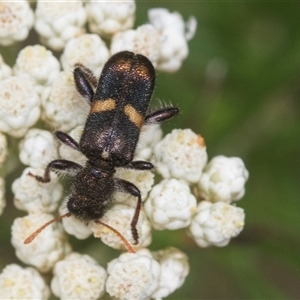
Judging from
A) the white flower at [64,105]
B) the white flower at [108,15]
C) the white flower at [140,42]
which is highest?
the white flower at [108,15]

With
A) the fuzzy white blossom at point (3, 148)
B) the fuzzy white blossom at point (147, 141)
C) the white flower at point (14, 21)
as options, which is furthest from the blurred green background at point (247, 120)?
the white flower at point (14, 21)

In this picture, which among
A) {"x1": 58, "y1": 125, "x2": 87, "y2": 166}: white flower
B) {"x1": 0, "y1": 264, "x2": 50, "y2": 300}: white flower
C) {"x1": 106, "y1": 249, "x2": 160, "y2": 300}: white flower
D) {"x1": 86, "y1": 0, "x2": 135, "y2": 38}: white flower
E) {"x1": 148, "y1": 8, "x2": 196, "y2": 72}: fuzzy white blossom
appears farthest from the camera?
{"x1": 148, "y1": 8, "x2": 196, "y2": 72}: fuzzy white blossom

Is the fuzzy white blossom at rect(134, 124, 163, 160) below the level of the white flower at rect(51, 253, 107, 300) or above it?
above

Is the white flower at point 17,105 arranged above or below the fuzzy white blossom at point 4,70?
below

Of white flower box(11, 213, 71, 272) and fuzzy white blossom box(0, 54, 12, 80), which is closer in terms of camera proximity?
white flower box(11, 213, 71, 272)

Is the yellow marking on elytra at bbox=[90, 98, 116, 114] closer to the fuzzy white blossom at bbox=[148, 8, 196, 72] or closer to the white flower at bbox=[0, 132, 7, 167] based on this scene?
the white flower at bbox=[0, 132, 7, 167]

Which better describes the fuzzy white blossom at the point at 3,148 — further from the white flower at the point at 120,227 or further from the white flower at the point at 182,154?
the white flower at the point at 182,154

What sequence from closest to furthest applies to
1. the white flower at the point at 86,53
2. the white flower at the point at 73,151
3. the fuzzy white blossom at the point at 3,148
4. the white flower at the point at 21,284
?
the white flower at the point at 21,284 → the fuzzy white blossom at the point at 3,148 → the white flower at the point at 73,151 → the white flower at the point at 86,53

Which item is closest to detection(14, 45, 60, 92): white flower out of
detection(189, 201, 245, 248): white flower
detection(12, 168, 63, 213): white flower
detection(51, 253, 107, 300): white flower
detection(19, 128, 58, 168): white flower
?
detection(19, 128, 58, 168): white flower
